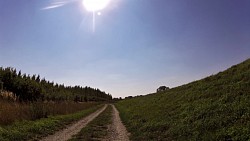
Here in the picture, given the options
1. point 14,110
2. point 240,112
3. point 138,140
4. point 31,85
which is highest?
point 31,85

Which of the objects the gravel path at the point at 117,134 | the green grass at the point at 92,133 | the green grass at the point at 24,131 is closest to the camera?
the green grass at the point at 24,131

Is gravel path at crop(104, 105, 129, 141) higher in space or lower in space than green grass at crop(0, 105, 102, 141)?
lower

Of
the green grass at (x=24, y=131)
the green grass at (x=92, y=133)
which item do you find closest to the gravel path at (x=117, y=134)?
the green grass at (x=92, y=133)

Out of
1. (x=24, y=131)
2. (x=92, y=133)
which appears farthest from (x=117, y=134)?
(x=24, y=131)

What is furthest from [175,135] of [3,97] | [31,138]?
[3,97]

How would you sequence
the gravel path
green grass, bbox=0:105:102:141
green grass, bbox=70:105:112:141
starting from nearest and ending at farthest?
green grass, bbox=0:105:102:141
green grass, bbox=70:105:112:141
the gravel path

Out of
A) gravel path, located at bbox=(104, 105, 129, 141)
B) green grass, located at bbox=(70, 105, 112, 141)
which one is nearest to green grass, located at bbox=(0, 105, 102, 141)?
green grass, located at bbox=(70, 105, 112, 141)

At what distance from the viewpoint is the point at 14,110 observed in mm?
22875

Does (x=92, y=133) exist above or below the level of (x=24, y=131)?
below

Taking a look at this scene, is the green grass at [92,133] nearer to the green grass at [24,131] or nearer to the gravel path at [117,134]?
the gravel path at [117,134]

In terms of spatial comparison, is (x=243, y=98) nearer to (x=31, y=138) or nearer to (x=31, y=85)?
(x=31, y=138)

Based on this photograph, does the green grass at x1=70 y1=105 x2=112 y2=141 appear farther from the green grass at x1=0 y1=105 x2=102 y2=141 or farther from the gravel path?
the green grass at x1=0 y1=105 x2=102 y2=141

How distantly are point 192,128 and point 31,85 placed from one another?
34.3 m

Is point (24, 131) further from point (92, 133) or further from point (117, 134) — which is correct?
point (117, 134)
